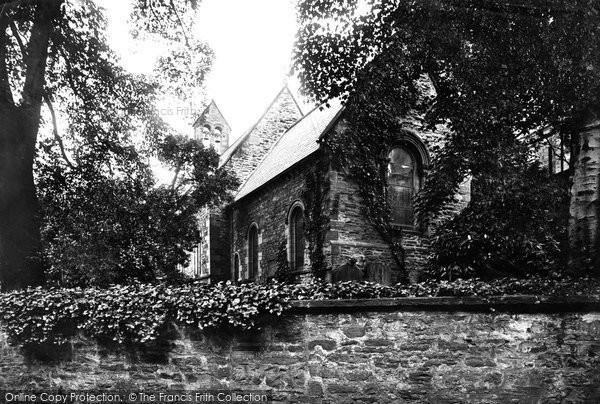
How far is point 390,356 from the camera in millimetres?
6914

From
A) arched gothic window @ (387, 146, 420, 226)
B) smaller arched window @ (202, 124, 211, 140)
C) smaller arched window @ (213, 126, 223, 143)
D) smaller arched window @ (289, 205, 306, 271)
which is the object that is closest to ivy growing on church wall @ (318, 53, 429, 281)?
arched gothic window @ (387, 146, 420, 226)

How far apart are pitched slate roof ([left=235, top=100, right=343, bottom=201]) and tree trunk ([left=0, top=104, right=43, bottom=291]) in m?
9.11

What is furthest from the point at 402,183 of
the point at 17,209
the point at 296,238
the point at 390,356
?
the point at 17,209

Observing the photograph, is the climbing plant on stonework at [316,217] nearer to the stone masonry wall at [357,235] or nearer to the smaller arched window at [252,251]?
the stone masonry wall at [357,235]

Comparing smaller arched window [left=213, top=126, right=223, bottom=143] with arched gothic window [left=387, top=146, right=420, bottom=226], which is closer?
arched gothic window [left=387, top=146, right=420, bottom=226]

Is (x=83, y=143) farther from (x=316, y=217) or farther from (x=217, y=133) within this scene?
(x=217, y=133)

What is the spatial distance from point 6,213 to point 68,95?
5.21 metres

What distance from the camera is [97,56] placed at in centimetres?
1374

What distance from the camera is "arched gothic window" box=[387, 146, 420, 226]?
18203 millimetres

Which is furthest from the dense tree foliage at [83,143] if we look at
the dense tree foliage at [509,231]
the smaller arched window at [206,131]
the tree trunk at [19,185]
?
the smaller arched window at [206,131]

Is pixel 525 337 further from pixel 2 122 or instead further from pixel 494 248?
pixel 2 122

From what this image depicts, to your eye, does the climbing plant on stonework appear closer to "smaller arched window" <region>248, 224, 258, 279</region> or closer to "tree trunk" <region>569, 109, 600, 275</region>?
"smaller arched window" <region>248, 224, 258, 279</region>

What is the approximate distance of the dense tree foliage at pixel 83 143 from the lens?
11.0 m

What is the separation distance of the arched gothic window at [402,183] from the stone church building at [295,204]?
35mm
